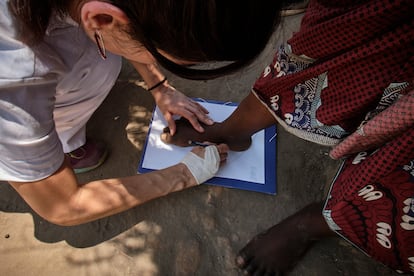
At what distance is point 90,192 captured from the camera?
972mm

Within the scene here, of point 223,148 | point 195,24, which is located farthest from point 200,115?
point 195,24

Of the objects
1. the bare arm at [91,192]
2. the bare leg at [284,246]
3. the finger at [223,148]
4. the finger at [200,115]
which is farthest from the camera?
the finger at [200,115]

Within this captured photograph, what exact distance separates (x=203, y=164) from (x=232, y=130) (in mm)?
181

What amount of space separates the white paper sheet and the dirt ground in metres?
0.06

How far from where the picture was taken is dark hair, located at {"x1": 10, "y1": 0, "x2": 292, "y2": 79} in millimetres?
503

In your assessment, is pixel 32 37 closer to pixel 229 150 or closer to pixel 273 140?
pixel 229 150

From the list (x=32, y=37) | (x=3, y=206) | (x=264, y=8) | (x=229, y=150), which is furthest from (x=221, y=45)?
(x=3, y=206)

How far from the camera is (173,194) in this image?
129 centimetres

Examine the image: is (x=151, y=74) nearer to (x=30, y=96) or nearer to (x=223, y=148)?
(x=223, y=148)

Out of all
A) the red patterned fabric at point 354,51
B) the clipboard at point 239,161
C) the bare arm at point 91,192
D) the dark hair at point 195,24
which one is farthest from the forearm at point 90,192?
the red patterned fabric at point 354,51

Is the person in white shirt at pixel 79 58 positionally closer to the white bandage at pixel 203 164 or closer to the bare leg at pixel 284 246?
the white bandage at pixel 203 164

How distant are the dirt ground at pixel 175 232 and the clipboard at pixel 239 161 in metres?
0.03

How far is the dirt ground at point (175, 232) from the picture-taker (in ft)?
3.78

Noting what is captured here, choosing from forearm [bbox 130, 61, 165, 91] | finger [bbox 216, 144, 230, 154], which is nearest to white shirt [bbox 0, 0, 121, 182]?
forearm [bbox 130, 61, 165, 91]
